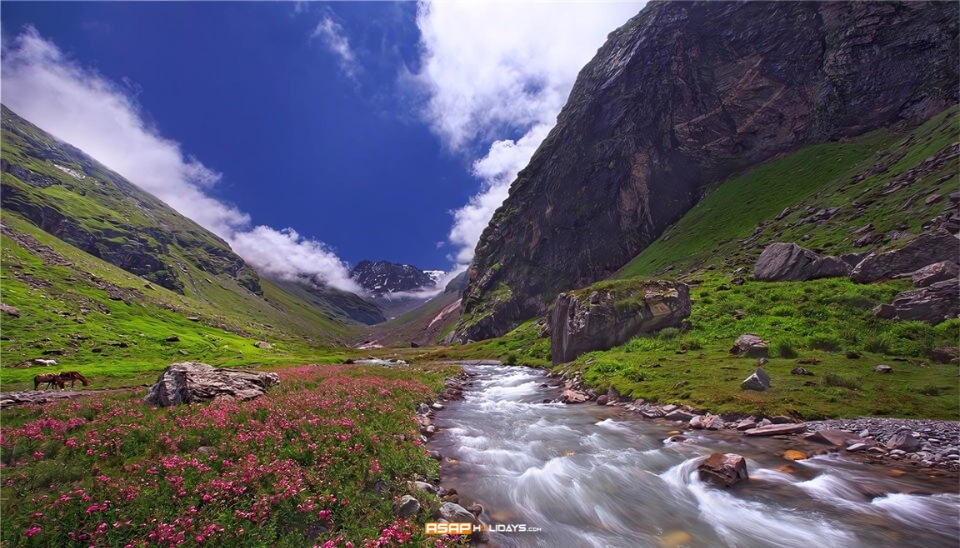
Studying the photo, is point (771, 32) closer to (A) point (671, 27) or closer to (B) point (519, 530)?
(A) point (671, 27)

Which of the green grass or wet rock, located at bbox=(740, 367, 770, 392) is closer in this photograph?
wet rock, located at bbox=(740, 367, 770, 392)

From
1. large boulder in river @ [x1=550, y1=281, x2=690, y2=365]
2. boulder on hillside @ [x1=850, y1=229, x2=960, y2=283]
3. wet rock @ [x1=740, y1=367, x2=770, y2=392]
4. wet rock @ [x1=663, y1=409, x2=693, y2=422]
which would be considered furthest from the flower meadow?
boulder on hillside @ [x1=850, y1=229, x2=960, y2=283]

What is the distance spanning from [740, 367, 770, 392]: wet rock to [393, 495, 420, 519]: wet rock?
794 inches

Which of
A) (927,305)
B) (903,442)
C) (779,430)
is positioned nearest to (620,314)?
(927,305)

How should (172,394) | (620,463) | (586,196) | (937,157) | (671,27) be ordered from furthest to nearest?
(586,196), (671,27), (937,157), (172,394), (620,463)

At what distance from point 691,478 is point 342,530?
12.2 metres

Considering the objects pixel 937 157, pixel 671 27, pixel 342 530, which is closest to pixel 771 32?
pixel 671 27

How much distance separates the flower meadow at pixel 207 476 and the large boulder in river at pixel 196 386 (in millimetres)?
1840

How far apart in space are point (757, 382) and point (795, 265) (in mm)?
31960

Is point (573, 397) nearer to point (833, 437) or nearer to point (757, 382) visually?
point (757, 382)

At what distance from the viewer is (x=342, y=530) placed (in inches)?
344

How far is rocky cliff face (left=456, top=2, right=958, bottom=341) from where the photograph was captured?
380 ft

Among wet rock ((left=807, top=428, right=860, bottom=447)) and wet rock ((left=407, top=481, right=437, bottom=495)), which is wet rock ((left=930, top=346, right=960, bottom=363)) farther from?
wet rock ((left=407, top=481, right=437, bottom=495))

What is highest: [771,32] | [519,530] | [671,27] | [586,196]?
[671,27]
